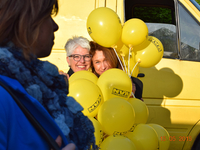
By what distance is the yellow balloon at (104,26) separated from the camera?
2021 mm

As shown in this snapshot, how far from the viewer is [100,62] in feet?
8.04

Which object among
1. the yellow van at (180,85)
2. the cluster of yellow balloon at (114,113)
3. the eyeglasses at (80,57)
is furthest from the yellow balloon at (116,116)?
the yellow van at (180,85)

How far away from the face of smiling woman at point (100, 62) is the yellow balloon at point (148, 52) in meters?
0.35

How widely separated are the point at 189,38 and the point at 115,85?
1.62 metres

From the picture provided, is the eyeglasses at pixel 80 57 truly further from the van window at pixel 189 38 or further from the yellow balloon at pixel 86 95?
the van window at pixel 189 38

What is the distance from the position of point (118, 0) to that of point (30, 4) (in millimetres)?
2246

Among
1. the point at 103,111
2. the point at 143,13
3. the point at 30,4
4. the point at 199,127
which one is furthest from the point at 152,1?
the point at 30,4

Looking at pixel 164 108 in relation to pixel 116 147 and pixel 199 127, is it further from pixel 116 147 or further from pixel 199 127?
pixel 116 147

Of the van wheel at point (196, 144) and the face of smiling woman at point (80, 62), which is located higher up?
the face of smiling woman at point (80, 62)

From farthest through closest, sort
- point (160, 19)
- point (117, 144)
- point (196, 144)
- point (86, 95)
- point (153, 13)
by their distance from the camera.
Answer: point (153, 13)
point (160, 19)
point (196, 144)
point (86, 95)
point (117, 144)

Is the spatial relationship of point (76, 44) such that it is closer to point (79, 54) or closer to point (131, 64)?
point (79, 54)

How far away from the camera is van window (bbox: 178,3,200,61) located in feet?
9.48

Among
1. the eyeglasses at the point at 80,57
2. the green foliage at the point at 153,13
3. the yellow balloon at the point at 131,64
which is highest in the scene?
the green foliage at the point at 153,13

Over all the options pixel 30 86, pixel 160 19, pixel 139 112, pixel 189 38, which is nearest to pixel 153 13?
pixel 160 19
